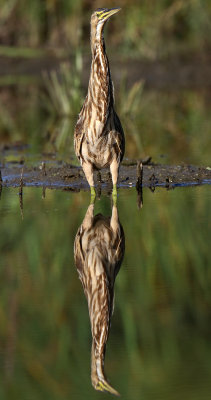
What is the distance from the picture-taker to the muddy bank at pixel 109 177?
9617 millimetres

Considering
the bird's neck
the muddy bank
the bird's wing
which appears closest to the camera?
the bird's neck

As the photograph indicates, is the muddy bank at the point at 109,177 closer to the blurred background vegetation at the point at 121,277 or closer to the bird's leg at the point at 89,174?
the blurred background vegetation at the point at 121,277

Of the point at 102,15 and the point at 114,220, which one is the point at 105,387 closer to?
the point at 114,220

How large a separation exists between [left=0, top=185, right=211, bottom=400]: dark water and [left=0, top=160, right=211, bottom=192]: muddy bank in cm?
92

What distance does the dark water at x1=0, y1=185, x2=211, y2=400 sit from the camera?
14.1ft

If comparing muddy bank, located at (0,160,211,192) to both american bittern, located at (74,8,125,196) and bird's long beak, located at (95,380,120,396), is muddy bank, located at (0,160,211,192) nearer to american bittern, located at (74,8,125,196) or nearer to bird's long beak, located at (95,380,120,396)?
american bittern, located at (74,8,125,196)

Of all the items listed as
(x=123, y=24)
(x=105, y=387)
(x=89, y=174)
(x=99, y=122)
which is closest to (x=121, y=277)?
(x=105, y=387)

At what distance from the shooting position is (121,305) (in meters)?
5.48

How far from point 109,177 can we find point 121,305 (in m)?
4.31

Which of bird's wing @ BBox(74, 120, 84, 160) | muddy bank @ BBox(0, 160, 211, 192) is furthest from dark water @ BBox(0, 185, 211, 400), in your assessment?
muddy bank @ BBox(0, 160, 211, 192)

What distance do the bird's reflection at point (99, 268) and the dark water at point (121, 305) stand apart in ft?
0.14

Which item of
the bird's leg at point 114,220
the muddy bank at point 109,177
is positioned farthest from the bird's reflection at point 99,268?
the muddy bank at point 109,177

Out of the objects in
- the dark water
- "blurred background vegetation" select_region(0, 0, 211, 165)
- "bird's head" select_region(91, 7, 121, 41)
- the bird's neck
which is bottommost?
the dark water

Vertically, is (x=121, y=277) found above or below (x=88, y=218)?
below
